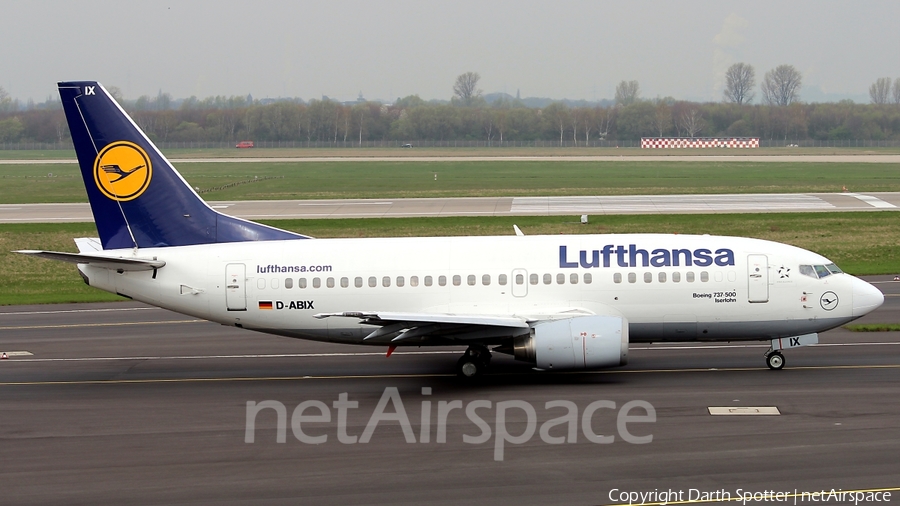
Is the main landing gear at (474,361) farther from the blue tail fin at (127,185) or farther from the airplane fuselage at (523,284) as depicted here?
the blue tail fin at (127,185)

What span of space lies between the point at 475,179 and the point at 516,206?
33389 mm

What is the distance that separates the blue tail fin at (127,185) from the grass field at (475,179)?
55.7m

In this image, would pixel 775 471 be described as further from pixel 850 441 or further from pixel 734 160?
pixel 734 160

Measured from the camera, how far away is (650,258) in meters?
26.3

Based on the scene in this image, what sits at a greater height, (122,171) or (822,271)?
(122,171)

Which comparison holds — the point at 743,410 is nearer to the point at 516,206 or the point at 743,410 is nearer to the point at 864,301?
the point at 864,301

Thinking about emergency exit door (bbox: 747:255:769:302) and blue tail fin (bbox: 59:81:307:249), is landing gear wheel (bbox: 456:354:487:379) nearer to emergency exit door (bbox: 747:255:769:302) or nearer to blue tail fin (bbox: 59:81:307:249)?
blue tail fin (bbox: 59:81:307:249)

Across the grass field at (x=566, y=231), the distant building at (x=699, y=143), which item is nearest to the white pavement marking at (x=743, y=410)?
the grass field at (x=566, y=231)

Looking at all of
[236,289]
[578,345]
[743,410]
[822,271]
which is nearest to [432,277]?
[578,345]

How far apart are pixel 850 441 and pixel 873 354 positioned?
962 cm

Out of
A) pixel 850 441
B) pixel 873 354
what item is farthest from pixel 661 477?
pixel 873 354

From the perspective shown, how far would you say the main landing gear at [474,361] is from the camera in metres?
25.5

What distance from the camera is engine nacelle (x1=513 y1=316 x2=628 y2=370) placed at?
23938 mm

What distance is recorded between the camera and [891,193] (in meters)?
77.8
